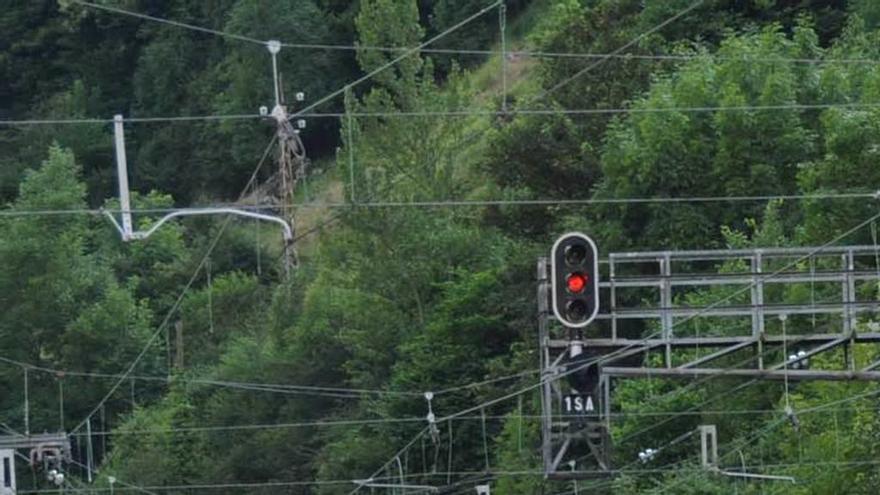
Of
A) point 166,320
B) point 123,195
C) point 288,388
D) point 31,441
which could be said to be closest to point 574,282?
point 123,195

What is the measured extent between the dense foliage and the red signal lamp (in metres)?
11.9

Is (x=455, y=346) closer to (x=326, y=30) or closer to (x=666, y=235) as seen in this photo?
(x=666, y=235)

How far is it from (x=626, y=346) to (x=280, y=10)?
7265 cm

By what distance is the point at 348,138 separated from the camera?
7419cm

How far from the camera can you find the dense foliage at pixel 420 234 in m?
52.8

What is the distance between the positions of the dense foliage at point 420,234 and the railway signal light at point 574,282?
1183cm

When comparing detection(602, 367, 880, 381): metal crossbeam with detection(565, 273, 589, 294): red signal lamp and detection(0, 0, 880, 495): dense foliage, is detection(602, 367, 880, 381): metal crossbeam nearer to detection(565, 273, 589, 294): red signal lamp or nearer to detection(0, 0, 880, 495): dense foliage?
detection(565, 273, 589, 294): red signal lamp

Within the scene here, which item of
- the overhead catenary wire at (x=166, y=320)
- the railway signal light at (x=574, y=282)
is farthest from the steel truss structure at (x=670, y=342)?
the overhead catenary wire at (x=166, y=320)

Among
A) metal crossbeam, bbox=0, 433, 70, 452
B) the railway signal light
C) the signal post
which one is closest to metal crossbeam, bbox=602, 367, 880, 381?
the signal post

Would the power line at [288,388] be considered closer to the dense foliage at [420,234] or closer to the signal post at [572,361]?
the dense foliage at [420,234]

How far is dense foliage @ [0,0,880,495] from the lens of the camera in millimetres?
52750

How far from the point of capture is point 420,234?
72750mm

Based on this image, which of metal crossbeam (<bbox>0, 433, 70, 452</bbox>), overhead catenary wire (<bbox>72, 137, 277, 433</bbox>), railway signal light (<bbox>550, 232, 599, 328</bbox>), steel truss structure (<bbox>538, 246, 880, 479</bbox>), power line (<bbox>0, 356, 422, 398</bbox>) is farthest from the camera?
overhead catenary wire (<bbox>72, 137, 277, 433</bbox>)

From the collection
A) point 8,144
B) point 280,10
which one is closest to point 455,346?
point 280,10
